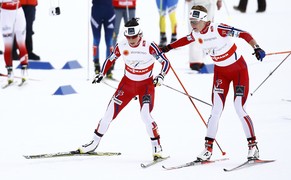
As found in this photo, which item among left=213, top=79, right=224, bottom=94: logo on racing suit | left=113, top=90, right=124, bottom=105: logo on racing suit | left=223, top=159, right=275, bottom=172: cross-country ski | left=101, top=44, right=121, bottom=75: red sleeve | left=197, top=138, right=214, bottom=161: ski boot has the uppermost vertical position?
left=101, top=44, right=121, bottom=75: red sleeve

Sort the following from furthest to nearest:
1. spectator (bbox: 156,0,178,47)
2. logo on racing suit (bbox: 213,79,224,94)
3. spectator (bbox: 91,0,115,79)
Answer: spectator (bbox: 156,0,178,47)
spectator (bbox: 91,0,115,79)
logo on racing suit (bbox: 213,79,224,94)

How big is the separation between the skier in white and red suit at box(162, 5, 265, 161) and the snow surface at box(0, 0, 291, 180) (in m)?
0.31

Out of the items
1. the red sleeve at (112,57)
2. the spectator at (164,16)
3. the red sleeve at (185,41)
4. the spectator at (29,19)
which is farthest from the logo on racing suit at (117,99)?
the spectator at (164,16)

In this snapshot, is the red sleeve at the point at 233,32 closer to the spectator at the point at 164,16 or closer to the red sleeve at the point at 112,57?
the red sleeve at the point at 112,57

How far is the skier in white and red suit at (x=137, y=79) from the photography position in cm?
640

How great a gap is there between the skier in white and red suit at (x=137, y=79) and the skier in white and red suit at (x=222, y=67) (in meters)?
0.43

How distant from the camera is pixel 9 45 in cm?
980

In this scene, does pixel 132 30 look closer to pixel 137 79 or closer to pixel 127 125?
pixel 137 79

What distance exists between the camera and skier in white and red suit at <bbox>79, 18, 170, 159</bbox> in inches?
252

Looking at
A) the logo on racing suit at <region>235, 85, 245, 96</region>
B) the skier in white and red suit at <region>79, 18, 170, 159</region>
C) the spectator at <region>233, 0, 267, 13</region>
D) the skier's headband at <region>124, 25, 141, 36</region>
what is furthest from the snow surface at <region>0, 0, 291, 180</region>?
the spectator at <region>233, 0, 267, 13</region>

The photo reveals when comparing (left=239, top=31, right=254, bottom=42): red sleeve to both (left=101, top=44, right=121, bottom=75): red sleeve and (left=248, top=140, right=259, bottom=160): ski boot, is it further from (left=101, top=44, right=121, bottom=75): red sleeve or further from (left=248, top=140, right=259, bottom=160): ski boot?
(left=101, top=44, right=121, bottom=75): red sleeve

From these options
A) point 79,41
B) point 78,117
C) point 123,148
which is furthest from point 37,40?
point 123,148

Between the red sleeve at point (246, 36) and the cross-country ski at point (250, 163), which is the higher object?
the red sleeve at point (246, 36)

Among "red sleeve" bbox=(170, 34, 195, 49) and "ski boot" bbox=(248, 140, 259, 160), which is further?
"red sleeve" bbox=(170, 34, 195, 49)
